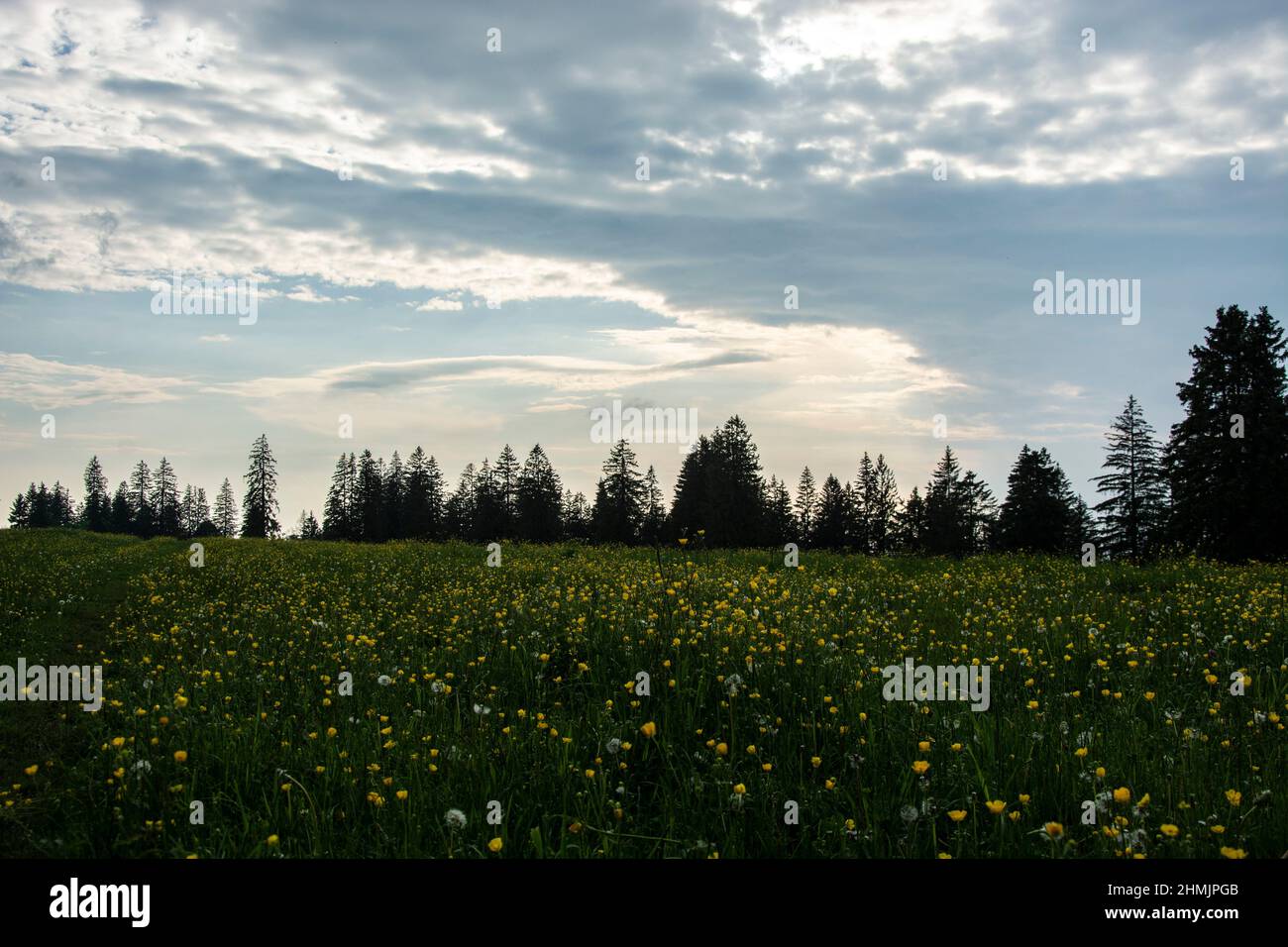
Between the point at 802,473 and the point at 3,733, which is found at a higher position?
the point at 802,473

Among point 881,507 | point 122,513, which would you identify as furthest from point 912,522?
point 122,513

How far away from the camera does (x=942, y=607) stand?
10836mm

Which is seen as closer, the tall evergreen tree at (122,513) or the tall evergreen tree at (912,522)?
the tall evergreen tree at (912,522)

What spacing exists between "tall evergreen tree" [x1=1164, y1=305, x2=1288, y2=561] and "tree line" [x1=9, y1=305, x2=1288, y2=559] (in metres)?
0.06

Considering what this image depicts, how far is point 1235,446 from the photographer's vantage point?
35.3m

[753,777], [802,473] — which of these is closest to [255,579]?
[753,777]

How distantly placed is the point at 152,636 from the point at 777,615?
805 cm

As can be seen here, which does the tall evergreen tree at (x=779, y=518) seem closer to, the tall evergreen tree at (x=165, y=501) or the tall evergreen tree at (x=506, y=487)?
the tall evergreen tree at (x=506, y=487)

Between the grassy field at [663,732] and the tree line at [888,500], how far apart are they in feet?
39.9

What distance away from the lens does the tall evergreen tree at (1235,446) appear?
34.1 m

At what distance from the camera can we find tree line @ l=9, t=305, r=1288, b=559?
1383 inches

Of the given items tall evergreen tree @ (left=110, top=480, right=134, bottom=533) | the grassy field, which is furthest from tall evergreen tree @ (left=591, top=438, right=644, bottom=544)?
tall evergreen tree @ (left=110, top=480, right=134, bottom=533)

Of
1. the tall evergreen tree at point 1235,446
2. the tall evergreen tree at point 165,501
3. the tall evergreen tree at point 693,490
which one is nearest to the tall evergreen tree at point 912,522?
the tall evergreen tree at point 693,490
